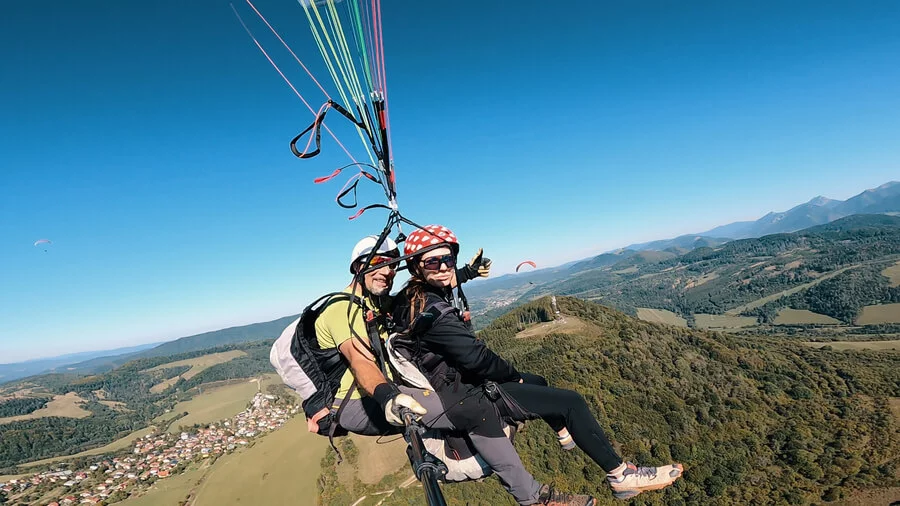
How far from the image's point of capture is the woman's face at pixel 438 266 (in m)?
3.52

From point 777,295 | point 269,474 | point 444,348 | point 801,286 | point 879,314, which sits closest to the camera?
point 444,348

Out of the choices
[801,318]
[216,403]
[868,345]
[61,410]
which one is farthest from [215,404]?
[801,318]

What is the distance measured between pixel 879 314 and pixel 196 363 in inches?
9559

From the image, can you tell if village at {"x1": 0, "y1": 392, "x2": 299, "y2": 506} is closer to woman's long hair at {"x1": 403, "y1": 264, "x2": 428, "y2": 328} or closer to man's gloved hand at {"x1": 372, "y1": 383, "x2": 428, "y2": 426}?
woman's long hair at {"x1": 403, "y1": 264, "x2": 428, "y2": 328}

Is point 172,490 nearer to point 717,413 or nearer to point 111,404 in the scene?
point 717,413

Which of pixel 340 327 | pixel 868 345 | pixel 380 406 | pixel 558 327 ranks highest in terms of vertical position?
pixel 340 327

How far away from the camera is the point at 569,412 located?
3.50 m

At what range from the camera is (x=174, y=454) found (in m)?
71.1

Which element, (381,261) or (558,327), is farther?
(558,327)

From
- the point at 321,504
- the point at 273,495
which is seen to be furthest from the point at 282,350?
the point at 273,495

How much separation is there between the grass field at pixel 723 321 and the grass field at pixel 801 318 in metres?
7.59

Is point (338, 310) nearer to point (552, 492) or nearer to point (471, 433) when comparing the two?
point (471, 433)

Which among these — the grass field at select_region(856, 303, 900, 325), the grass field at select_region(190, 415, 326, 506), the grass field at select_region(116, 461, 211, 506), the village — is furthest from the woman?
the grass field at select_region(856, 303, 900, 325)

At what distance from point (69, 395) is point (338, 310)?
192620 millimetres
